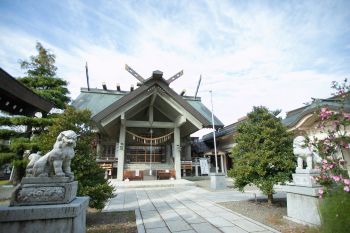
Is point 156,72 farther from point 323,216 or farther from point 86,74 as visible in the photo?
point 86,74

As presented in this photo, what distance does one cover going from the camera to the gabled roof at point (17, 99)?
3318 millimetres

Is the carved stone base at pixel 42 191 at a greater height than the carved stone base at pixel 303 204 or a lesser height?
greater

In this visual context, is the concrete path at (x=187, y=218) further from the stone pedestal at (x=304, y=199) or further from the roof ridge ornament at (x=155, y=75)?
the roof ridge ornament at (x=155, y=75)

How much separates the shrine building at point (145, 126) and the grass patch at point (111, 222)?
6496 millimetres

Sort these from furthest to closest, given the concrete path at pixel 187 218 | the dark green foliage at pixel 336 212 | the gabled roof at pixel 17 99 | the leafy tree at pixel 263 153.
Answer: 1. the leafy tree at pixel 263 153
2. the concrete path at pixel 187 218
3. the gabled roof at pixel 17 99
4. the dark green foliage at pixel 336 212

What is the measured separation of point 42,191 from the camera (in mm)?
3549

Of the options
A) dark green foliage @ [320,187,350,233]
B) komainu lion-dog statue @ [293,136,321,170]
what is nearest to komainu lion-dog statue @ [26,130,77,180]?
dark green foliage @ [320,187,350,233]

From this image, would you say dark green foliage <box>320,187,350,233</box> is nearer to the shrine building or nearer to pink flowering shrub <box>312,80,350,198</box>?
pink flowering shrub <box>312,80,350,198</box>

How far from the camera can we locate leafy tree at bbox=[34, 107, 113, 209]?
545cm

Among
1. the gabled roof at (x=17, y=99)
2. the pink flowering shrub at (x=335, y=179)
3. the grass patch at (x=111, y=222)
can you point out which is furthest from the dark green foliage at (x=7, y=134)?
the pink flowering shrub at (x=335, y=179)

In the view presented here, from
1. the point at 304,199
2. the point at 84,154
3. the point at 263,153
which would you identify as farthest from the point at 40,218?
the point at 263,153

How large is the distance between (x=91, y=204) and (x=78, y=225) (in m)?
1.99

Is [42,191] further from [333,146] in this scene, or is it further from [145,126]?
[145,126]

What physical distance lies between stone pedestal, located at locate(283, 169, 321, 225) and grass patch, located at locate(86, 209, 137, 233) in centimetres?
414
